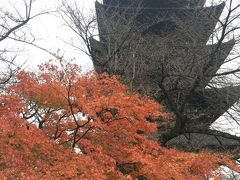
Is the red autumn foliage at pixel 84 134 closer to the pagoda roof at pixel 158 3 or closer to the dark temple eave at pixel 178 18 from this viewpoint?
the dark temple eave at pixel 178 18

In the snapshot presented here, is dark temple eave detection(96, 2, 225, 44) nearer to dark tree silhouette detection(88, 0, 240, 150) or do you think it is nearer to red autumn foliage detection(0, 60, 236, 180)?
dark tree silhouette detection(88, 0, 240, 150)

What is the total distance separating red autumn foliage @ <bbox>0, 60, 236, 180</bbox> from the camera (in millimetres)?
10914

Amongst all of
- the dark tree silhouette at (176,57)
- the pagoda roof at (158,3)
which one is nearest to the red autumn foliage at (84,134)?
the dark tree silhouette at (176,57)

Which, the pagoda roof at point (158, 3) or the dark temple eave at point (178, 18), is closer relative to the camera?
the dark temple eave at point (178, 18)

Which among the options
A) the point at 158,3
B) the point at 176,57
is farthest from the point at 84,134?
the point at 158,3

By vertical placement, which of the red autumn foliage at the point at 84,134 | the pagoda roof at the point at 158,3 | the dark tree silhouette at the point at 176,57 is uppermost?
the pagoda roof at the point at 158,3

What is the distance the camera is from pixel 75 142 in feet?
39.3

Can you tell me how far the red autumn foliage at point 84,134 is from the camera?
10914 millimetres

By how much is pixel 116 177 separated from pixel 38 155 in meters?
2.23

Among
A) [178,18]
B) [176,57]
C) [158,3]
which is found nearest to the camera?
[176,57]

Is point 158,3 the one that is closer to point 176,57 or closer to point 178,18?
point 178,18

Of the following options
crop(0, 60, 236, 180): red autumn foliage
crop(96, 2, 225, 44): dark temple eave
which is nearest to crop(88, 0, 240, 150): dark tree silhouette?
crop(96, 2, 225, 44): dark temple eave

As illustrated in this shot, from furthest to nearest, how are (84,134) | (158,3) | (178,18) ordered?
(158,3) < (178,18) < (84,134)

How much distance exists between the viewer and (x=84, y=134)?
39.7ft
